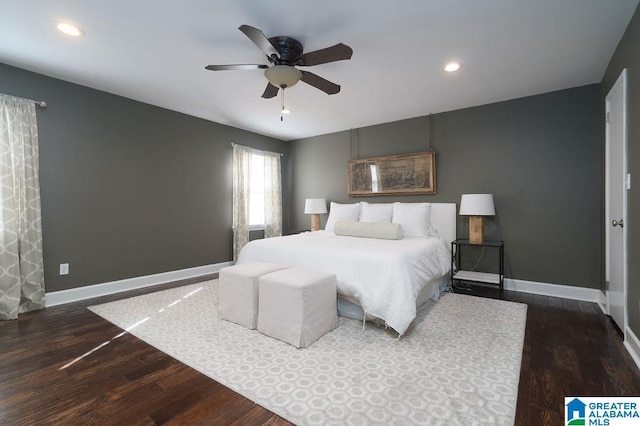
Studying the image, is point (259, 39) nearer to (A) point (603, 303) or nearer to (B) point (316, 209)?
(B) point (316, 209)

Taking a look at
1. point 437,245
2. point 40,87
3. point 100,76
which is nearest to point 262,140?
point 100,76

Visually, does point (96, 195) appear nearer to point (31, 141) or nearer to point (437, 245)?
point (31, 141)

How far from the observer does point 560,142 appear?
11.9 ft

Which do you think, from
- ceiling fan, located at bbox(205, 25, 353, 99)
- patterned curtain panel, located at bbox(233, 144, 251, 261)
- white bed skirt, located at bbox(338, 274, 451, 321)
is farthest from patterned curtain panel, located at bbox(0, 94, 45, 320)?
white bed skirt, located at bbox(338, 274, 451, 321)

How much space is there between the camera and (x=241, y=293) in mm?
2695

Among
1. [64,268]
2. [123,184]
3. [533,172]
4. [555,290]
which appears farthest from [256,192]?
[555,290]

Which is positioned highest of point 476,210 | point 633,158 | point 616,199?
point 633,158

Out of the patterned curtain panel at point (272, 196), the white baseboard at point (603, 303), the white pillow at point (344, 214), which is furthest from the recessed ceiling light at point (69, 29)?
the white baseboard at point (603, 303)

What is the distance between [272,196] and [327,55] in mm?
3809

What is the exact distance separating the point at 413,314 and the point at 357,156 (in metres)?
3.46

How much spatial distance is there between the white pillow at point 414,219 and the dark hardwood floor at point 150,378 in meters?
1.58

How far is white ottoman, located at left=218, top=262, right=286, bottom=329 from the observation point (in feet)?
8.61

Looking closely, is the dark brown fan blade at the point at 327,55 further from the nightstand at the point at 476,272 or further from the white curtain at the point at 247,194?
the white curtain at the point at 247,194

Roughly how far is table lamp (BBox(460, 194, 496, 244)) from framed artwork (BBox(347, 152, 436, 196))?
731 mm
